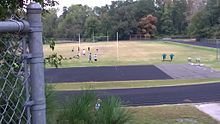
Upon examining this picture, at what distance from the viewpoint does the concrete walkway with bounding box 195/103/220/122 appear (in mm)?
15137

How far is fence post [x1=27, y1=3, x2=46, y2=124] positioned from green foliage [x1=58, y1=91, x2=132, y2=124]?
2.49m

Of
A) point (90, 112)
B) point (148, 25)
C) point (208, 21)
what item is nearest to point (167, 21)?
point (148, 25)

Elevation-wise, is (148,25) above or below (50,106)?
above

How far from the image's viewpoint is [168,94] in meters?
20.4

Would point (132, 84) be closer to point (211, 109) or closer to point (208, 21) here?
point (211, 109)

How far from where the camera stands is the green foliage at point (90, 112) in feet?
16.2

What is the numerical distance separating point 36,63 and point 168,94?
1838cm

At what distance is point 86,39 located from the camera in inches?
4456

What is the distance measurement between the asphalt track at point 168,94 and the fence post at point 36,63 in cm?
1441

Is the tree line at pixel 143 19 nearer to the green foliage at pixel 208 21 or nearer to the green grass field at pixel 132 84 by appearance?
the green foliage at pixel 208 21

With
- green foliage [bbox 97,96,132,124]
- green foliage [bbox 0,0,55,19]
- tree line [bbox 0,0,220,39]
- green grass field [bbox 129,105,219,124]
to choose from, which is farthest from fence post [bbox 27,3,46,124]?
tree line [bbox 0,0,220,39]

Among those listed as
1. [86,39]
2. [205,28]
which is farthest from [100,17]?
[205,28]

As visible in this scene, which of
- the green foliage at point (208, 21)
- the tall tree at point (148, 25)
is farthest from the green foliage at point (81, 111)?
the tall tree at point (148, 25)

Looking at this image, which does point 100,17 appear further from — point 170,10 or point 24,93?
point 24,93
